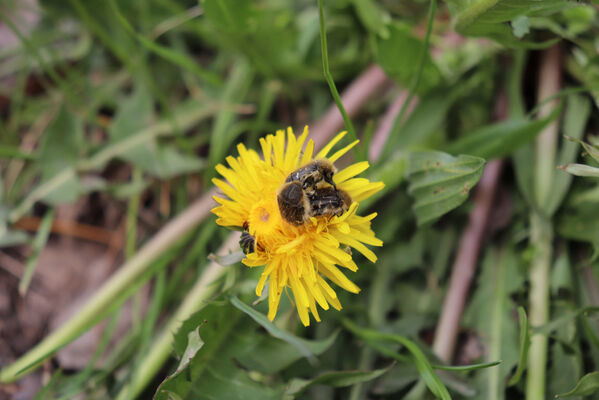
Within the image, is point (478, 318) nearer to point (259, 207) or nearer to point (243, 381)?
point (243, 381)

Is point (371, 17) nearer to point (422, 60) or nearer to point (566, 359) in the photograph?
point (422, 60)

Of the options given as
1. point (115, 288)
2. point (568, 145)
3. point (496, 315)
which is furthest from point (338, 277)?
point (568, 145)

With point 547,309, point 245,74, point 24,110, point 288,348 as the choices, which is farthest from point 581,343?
point 24,110

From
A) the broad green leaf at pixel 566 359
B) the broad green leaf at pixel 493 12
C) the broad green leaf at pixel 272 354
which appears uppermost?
the broad green leaf at pixel 493 12

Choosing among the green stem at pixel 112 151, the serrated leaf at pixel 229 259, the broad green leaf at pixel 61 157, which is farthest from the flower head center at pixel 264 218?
the broad green leaf at pixel 61 157

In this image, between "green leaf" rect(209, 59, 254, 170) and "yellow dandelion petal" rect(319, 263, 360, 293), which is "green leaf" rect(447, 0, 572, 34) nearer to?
"yellow dandelion petal" rect(319, 263, 360, 293)

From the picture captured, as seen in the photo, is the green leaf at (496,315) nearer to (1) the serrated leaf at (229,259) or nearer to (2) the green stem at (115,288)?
(1) the serrated leaf at (229,259)

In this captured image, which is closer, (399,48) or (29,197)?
(399,48)

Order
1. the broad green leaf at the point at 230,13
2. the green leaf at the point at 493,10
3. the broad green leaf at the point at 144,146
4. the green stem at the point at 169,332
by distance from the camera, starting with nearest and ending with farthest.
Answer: the green leaf at the point at 493,10 < the green stem at the point at 169,332 < the broad green leaf at the point at 230,13 < the broad green leaf at the point at 144,146
